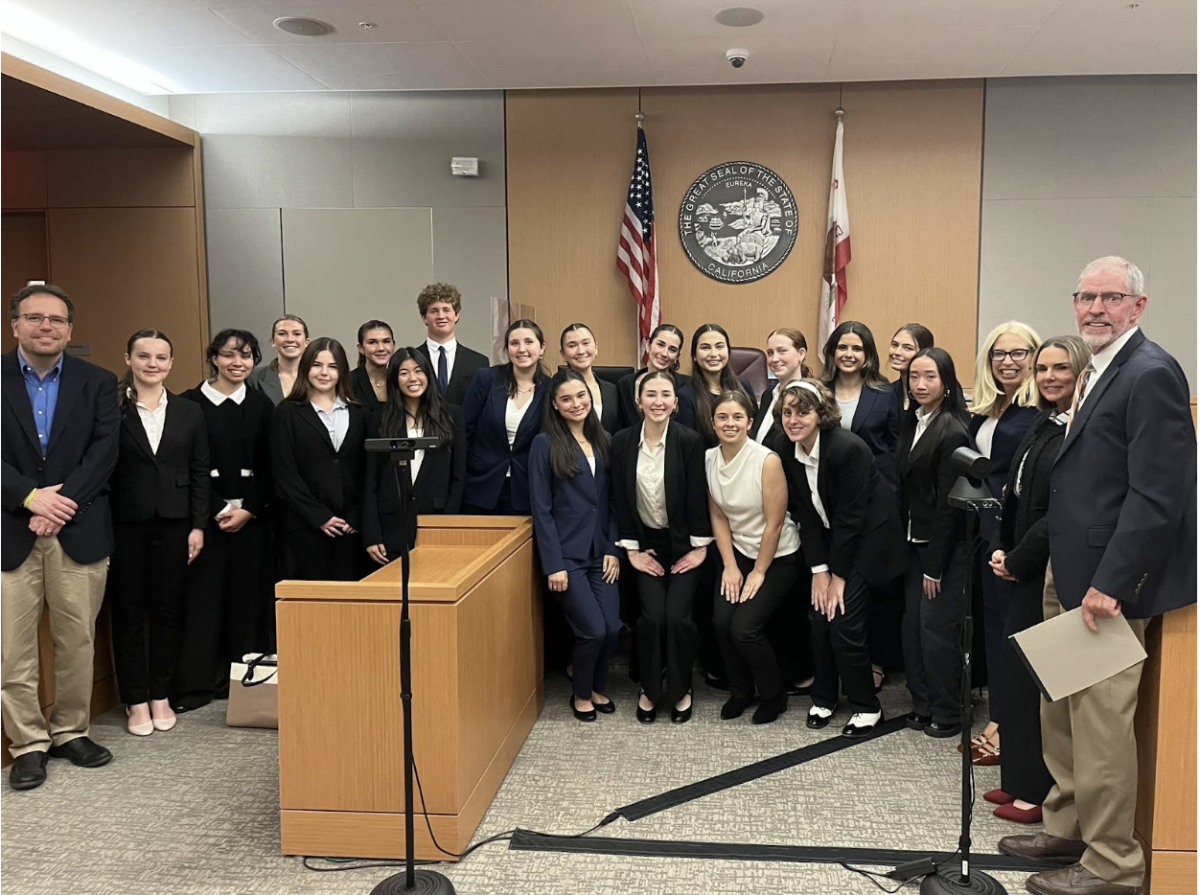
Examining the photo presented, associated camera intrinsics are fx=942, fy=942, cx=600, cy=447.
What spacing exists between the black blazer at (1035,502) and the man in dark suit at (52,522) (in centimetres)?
326

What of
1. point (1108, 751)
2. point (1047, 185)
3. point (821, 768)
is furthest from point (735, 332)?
point (1108, 751)

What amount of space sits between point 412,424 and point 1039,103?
5.04 m

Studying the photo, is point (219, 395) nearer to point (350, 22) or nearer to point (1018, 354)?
point (350, 22)

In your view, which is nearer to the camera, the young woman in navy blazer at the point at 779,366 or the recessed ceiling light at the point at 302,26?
the young woman in navy blazer at the point at 779,366

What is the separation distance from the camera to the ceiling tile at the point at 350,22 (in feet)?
16.7

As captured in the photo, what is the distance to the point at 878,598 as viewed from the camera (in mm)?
4492

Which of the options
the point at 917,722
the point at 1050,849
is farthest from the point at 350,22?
the point at 1050,849

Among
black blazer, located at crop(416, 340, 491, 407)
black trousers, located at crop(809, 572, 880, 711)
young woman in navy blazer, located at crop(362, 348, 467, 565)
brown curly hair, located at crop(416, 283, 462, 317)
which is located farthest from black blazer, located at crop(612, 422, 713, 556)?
brown curly hair, located at crop(416, 283, 462, 317)

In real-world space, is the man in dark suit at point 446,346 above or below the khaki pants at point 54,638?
above

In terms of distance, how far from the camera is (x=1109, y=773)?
8.12ft

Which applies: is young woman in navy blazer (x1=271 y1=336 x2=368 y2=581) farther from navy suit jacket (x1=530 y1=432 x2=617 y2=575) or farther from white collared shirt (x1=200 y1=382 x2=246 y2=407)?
navy suit jacket (x1=530 y1=432 x2=617 y2=575)

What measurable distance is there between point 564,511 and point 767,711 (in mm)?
1208

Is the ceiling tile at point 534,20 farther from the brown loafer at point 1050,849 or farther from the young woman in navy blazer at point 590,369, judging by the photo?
the brown loafer at point 1050,849

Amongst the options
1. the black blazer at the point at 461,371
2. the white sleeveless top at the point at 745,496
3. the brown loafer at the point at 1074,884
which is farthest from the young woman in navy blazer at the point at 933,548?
the black blazer at the point at 461,371
